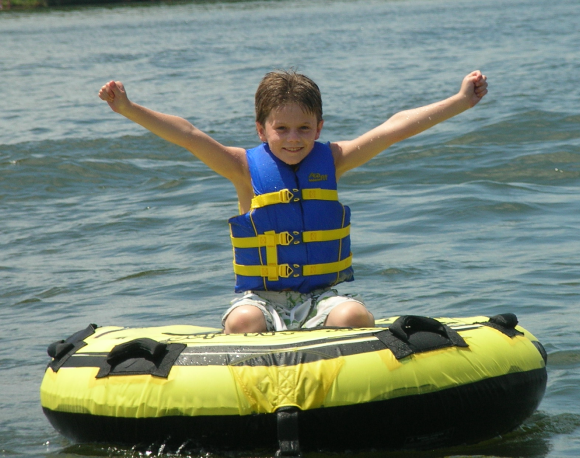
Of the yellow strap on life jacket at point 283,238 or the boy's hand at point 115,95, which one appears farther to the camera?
the yellow strap on life jacket at point 283,238

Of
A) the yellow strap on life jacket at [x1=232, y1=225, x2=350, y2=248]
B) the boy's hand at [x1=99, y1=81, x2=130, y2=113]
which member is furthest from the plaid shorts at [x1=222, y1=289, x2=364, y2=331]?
the boy's hand at [x1=99, y1=81, x2=130, y2=113]

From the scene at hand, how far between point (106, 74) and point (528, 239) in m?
13.9

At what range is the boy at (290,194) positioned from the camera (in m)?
4.00

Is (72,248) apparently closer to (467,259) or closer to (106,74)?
(467,259)

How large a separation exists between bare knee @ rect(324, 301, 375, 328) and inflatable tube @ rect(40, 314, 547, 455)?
0.70 ft

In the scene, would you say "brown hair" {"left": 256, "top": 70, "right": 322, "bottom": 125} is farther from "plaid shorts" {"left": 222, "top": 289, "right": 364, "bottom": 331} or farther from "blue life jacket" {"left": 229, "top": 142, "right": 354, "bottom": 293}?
"plaid shorts" {"left": 222, "top": 289, "right": 364, "bottom": 331}

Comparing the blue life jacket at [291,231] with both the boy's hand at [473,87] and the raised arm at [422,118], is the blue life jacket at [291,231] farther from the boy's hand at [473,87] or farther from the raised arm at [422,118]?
the boy's hand at [473,87]

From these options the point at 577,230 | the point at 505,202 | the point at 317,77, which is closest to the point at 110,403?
the point at 577,230

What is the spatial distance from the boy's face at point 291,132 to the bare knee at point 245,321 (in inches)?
30.9

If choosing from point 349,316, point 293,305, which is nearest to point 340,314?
point 349,316

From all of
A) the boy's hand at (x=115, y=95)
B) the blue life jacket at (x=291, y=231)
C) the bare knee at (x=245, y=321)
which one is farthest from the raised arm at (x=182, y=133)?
the bare knee at (x=245, y=321)

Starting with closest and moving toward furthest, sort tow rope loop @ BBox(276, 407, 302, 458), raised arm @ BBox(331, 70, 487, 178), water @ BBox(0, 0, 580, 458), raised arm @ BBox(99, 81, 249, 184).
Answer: tow rope loop @ BBox(276, 407, 302, 458), raised arm @ BBox(99, 81, 249, 184), raised arm @ BBox(331, 70, 487, 178), water @ BBox(0, 0, 580, 458)

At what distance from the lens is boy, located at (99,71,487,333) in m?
4.00

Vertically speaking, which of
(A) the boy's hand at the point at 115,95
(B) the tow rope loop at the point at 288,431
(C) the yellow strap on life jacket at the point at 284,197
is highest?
(A) the boy's hand at the point at 115,95
